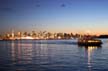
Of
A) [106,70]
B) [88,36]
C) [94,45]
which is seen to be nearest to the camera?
[106,70]

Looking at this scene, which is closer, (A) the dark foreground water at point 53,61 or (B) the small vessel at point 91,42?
(A) the dark foreground water at point 53,61

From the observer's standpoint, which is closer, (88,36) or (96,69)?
(96,69)

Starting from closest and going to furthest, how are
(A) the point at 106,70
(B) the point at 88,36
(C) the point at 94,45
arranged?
(A) the point at 106,70, (C) the point at 94,45, (B) the point at 88,36

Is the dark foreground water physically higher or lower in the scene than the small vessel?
lower

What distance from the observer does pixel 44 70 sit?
112 ft

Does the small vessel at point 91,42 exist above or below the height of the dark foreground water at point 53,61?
above

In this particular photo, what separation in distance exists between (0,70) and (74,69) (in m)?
10.2

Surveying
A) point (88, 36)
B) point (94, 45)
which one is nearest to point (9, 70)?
point (94, 45)

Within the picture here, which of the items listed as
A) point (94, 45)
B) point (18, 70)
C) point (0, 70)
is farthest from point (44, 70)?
point (94, 45)

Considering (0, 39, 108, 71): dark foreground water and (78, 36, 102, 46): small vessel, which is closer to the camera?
(0, 39, 108, 71): dark foreground water

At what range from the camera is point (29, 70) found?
112 ft

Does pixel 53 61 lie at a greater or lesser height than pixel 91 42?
lesser

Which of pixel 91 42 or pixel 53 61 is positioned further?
pixel 91 42

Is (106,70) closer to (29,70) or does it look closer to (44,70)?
(44,70)
